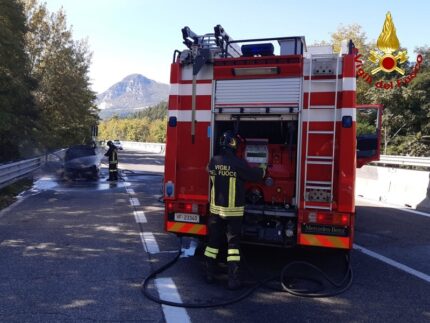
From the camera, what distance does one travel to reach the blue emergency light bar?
5926 mm

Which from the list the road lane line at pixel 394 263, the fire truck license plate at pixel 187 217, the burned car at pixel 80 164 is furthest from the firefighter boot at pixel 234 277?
the burned car at pixel 80 164

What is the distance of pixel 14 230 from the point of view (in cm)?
805

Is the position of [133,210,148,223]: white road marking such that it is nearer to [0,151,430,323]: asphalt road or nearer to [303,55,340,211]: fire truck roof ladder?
[0,151,430,323]: asphalt road

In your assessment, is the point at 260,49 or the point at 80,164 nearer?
the point at 260,49

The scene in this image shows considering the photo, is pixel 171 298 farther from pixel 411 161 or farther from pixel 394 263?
pixel 411 161

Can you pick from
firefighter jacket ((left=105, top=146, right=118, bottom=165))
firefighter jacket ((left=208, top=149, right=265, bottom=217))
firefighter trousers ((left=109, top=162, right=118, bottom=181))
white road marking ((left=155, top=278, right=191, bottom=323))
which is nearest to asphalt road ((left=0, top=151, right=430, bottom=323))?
white road marking ((left=155, top=278, right=191, bottom=323))

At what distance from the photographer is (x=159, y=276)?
5504 millimetres

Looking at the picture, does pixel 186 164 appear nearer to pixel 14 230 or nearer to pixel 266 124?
pixel 266 124

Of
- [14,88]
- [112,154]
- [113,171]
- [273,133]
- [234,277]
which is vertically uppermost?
[14,88]

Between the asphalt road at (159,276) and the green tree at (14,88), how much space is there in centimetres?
820

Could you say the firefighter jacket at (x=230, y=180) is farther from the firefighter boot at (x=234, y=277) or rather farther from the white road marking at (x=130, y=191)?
the white road marking at (x=130, y=191)

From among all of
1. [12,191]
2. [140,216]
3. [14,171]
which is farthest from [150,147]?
[140,216]

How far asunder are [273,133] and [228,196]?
1.48 meters

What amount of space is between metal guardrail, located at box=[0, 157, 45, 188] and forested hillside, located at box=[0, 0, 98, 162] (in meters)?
1.47
